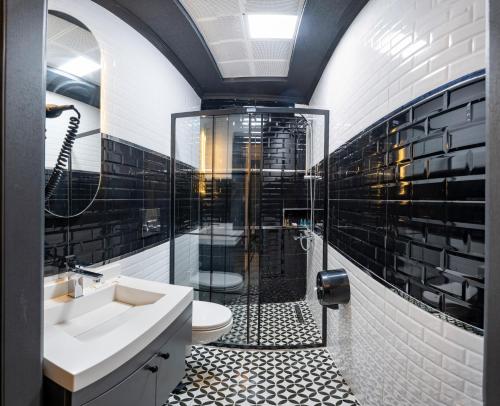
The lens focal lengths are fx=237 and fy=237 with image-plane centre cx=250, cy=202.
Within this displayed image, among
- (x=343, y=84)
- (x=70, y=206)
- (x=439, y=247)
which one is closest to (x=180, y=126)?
(x=70, y=206)

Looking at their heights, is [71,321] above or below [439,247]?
below

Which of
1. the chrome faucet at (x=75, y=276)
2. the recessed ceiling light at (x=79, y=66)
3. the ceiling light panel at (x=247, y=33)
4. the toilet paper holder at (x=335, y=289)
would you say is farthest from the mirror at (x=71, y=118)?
the toilet paper holder at (x=335, y=289)

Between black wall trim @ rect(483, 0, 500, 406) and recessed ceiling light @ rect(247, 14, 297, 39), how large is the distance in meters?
1.68

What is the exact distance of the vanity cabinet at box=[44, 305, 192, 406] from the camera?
2.42 ft

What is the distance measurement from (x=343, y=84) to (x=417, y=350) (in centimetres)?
176

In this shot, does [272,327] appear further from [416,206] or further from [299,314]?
[416,206]

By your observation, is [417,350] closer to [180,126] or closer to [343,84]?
[343,84]

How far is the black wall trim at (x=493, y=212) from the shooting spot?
0.46 meters

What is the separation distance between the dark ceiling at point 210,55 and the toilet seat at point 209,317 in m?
2.19

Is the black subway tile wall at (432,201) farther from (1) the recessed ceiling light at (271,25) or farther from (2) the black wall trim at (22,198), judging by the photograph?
(2) the black wall trim at (22,198)

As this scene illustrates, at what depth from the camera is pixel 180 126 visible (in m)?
2.43

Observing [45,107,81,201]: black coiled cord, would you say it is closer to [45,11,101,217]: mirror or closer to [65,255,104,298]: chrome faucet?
[45,11,101,217]: mirror

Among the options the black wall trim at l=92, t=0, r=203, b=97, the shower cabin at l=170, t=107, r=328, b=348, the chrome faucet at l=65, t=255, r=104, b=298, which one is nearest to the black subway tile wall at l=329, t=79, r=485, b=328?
the shower cabin at l=170, t=107, r=328, b=348

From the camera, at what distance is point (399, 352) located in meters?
1.09
